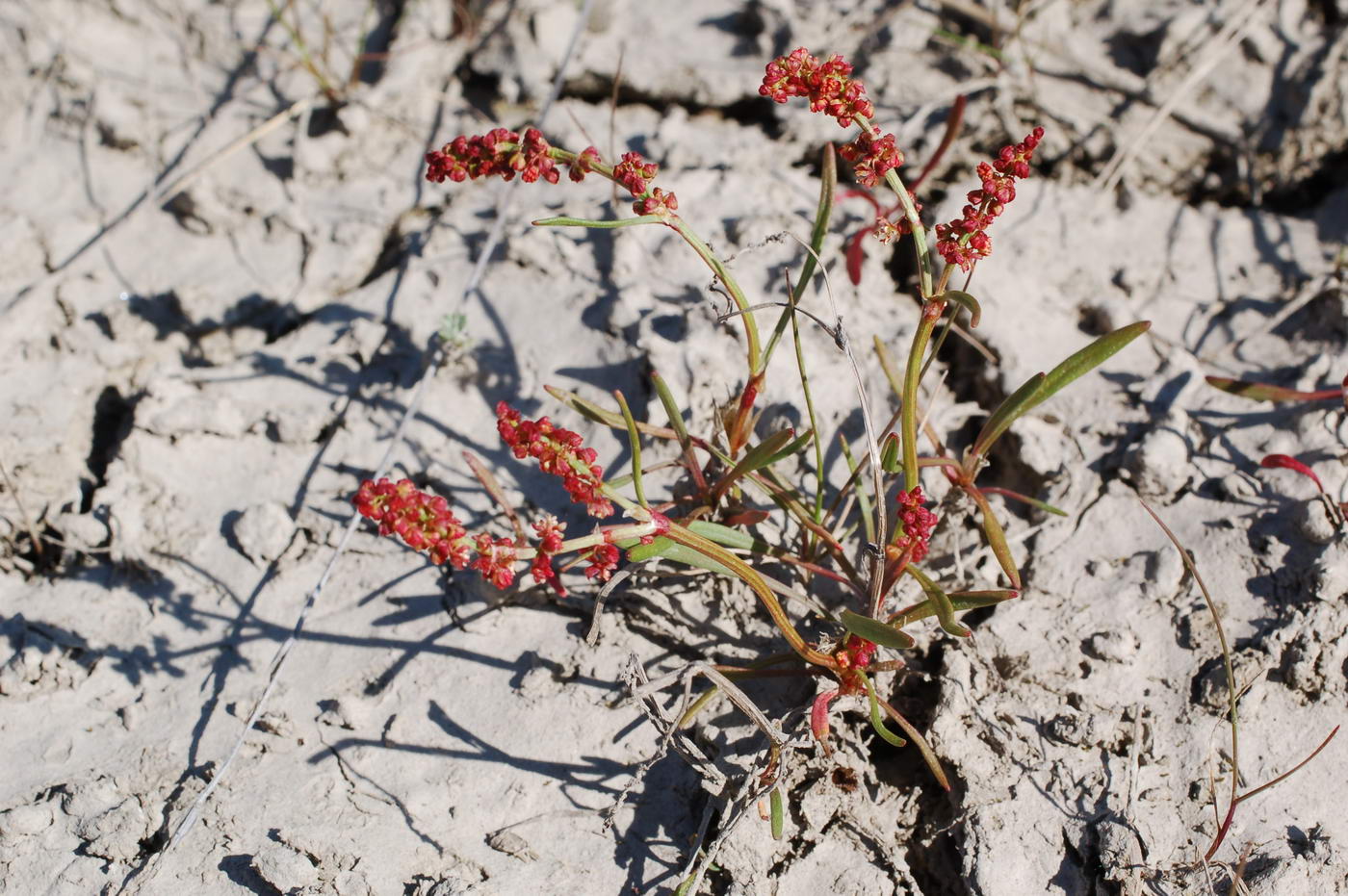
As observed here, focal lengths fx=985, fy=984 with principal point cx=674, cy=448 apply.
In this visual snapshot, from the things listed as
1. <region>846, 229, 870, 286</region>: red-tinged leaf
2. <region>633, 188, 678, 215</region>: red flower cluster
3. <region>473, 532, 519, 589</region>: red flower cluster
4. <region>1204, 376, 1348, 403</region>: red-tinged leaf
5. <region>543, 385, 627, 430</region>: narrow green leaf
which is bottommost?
<region>473, 532, 519, 589</region>: red flower cluster

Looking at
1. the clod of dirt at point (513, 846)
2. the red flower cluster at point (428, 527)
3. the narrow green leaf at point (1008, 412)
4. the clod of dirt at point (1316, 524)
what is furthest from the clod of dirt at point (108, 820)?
the clod of dirt at point (1316, 524)

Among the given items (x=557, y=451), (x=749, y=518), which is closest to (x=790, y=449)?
(x=749, y=518)

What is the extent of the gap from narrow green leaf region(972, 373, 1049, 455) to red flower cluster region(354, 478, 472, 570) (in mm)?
1283

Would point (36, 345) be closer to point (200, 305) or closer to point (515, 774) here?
point (200, 305)

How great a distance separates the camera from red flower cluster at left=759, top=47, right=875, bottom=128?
1.92 metres

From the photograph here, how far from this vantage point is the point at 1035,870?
2152mm

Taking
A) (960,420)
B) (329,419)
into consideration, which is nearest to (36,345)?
(329,419)

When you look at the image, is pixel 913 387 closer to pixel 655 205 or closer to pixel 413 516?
pixel 655 205

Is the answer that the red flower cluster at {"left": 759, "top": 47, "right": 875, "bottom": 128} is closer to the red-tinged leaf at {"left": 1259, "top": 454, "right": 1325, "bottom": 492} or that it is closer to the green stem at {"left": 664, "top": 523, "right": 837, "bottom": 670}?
the green stem at {"left": 664, "top": 523, "right": 837, "bottom": 670}

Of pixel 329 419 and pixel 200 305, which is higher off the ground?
pixel 200 305

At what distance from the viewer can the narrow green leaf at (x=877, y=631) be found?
6.53 feet

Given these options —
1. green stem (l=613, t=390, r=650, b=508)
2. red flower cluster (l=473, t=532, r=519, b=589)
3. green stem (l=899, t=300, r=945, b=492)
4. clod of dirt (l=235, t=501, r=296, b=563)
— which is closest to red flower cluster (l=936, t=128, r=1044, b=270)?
green stem (l=899, t=300, r=945, b=492)

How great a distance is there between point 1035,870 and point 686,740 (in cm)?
82

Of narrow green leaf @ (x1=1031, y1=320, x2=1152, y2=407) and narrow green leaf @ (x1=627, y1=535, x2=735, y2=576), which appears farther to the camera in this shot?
narrow green leaf @ (x1=1031, y1=320, x2=1152, y2=407)
